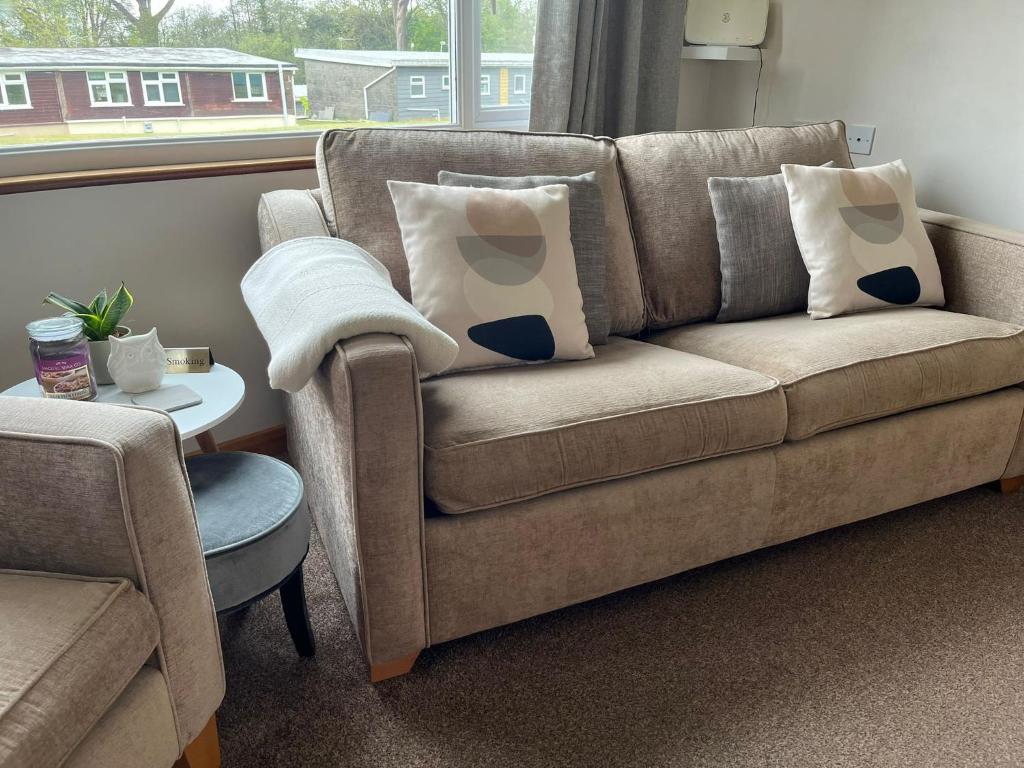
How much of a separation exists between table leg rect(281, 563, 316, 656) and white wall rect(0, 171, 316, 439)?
0.83 meters

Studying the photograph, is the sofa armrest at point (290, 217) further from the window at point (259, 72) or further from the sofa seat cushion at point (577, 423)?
the sofa seat cushion at point (577, 423)

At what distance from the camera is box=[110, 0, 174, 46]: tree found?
1.86m

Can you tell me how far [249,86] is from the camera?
211 cm

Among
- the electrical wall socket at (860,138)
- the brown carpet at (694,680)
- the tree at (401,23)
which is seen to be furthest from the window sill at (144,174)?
the electrical wall socket at (860,138)

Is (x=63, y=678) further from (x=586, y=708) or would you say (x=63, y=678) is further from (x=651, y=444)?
(x=651, y=444)

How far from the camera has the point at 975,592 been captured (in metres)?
1.71

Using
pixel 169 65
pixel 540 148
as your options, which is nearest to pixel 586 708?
pixel 540 148

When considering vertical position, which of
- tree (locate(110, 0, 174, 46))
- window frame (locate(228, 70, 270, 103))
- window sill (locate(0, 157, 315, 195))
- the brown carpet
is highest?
tree (locate(110, 0, 174, 46))

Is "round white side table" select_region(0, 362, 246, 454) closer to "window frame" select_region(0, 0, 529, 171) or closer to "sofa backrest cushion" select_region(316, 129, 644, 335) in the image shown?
"sofa backrest cushion" select_region(316, 129, 644, 335)

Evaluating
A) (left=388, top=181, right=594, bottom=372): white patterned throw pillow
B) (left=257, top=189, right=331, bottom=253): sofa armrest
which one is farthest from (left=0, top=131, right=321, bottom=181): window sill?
(left=388, top=181, right=594, bottom=372): white patterned throw pillow

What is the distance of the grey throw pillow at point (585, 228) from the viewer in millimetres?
1812

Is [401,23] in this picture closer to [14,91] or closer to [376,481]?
[14,91]

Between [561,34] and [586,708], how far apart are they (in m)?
1.93

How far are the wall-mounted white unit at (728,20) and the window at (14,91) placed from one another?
2.08 metres
